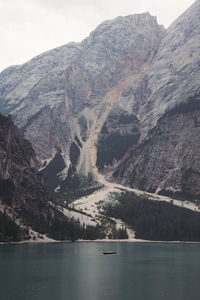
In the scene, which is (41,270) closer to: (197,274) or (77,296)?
(77,296)

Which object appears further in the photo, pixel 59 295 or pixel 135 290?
pixel 135 290

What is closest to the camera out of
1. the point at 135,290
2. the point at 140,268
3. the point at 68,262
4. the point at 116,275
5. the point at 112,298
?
the point at 112,298

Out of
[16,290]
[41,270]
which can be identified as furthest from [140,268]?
[16,290]

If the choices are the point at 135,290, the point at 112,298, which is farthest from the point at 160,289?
the point at 112,298

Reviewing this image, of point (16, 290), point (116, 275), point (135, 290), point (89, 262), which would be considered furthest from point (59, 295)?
point (89, 262)

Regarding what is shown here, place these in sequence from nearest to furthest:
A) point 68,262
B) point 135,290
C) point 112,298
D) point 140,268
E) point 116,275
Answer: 1. point 112,298
2. point 135,290
3. point 116,275
4. point 140,268
5. point 68,262

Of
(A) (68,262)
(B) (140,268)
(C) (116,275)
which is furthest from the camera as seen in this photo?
(A) (68,262)

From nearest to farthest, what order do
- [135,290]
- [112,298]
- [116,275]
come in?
1. [112,298]
2. [135,290]
3. [116,275]

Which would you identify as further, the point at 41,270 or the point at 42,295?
the point at 41,270

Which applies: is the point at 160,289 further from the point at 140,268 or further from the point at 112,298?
the point at 140,268
